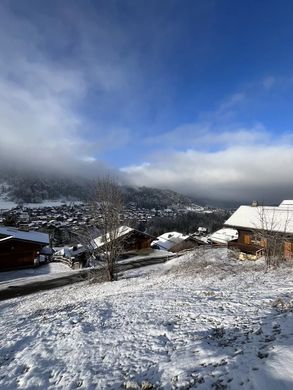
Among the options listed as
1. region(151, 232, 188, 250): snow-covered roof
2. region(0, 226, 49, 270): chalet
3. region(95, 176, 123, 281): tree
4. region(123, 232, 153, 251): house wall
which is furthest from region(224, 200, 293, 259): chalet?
region(0, 226, 49, 270): chalet

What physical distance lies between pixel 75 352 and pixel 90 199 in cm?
1833

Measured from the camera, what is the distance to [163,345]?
8.37 meters

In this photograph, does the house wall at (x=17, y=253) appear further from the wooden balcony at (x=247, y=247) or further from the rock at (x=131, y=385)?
the rock at (x=131, y=385)

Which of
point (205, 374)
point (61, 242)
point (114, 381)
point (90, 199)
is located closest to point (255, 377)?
point (205, 374)

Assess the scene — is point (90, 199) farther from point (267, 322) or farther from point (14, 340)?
point (267, 322)

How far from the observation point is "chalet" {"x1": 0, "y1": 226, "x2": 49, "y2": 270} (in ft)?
138

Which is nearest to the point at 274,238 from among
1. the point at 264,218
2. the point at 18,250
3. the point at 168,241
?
the point at 264,218

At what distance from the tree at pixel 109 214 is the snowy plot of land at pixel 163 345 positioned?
39.3ft

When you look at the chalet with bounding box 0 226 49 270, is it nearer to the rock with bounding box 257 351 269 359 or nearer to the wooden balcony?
the wooden balcony

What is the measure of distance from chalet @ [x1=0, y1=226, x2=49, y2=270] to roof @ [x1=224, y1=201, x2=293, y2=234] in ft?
98.0

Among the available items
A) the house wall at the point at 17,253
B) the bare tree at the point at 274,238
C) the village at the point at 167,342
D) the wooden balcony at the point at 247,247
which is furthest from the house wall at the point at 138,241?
the village at the point at 167,342

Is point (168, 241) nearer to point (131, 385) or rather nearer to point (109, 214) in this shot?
point (109, 214)

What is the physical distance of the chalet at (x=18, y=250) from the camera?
4203cm

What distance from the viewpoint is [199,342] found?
7.98 metres
